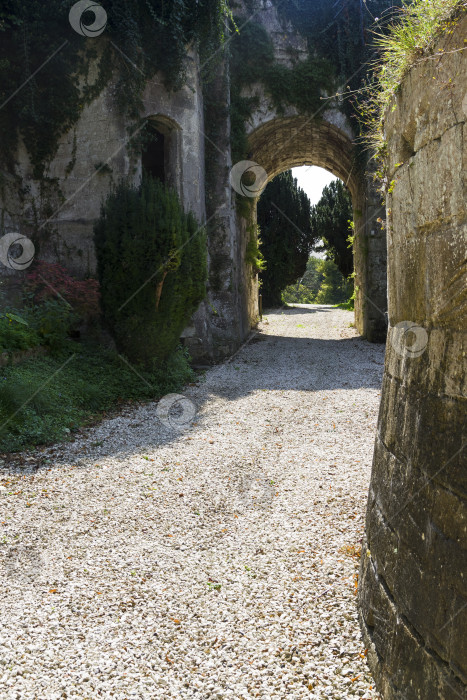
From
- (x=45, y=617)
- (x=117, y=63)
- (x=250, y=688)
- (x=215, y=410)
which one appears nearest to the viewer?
(x=250, y=688)

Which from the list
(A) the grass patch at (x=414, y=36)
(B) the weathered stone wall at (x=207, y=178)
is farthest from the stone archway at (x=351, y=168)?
(A) the grass patch at (x=414, y=36)

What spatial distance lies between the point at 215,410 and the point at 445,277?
19.8 feet

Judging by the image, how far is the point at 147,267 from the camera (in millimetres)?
8492

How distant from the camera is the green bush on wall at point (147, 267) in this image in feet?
27.6

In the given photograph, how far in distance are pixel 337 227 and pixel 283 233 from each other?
9.07 ft

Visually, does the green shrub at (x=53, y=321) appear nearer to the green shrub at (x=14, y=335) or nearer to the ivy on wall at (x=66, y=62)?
the green shrub at (x=14, y=335)

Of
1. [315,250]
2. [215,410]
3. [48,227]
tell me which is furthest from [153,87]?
[315,250]

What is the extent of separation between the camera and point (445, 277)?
6.56ft

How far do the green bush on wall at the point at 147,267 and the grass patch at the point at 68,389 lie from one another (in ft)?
1.30

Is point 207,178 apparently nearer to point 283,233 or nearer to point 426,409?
point 426,409

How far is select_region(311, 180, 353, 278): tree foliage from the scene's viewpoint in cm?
2681

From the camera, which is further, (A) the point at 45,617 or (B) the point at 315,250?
(B) the point at 315,250

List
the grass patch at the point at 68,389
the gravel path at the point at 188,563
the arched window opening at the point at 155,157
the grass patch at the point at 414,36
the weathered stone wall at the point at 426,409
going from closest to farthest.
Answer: the weathered stone wall at the point at 426,409
the grass patch at the point at 414,36
the gravel path at the point at 188,563
the grass patch at the point at 68,389
the arched window opening at the point at 155,157

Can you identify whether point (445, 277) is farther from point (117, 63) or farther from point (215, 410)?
point (117, 63)
